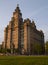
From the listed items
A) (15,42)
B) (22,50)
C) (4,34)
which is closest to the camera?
(22,50)

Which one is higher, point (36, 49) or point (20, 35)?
point (20, 35)

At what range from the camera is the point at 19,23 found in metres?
134

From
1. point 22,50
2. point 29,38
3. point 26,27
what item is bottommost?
point 22,50

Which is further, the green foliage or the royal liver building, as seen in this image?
the royal liver building

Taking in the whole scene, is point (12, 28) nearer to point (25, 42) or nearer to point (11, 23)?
point (11, 23)

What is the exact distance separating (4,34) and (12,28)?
12.6 m

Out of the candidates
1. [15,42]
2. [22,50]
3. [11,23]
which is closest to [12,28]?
[11,23]

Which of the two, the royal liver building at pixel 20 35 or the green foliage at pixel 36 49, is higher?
the royal liver building at pixel 20 35

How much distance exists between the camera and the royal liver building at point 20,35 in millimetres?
124981

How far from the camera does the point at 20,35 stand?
13312cm

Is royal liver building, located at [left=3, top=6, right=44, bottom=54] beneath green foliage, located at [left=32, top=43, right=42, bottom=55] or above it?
above

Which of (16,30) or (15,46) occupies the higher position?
(16,30)

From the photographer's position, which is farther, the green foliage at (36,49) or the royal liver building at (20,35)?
the royal liver building at (20,35)

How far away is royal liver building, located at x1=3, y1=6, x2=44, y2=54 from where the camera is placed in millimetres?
124981
